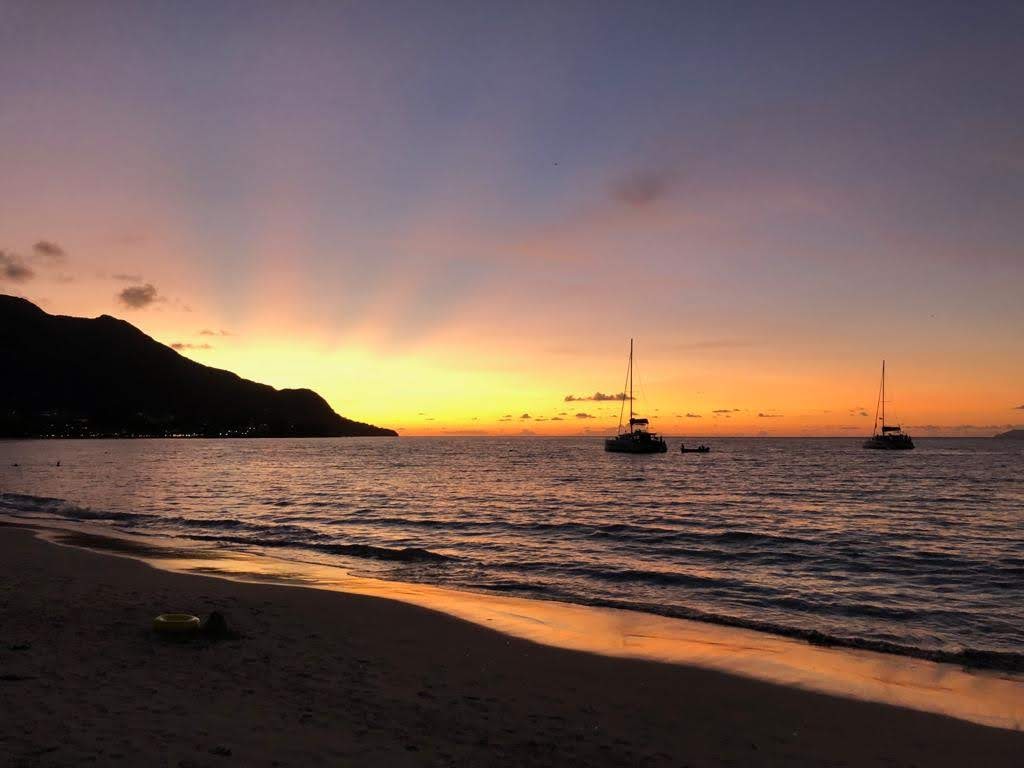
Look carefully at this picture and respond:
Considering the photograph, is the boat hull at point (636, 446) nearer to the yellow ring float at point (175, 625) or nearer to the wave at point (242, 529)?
the wave at point (242, 529)

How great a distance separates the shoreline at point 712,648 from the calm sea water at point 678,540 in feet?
3.55

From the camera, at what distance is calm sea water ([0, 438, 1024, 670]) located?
59.5ft

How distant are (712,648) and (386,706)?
780 cm

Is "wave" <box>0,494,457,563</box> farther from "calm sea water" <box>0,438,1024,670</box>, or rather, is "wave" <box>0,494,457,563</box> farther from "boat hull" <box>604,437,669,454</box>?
"boat hull" <box>604,437,669,454</box>

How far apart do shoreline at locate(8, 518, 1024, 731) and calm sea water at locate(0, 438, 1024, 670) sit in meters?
1.08

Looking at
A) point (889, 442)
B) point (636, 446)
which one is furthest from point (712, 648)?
point (889, 442)

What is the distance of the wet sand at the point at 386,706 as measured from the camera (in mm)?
7656

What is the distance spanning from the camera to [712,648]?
46.5 feet

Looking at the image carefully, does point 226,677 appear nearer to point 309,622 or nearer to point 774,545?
point 309,622

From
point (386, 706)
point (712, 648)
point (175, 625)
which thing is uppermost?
point (175, 625)

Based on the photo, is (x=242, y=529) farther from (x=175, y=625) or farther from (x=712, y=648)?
(x=712, y=648)

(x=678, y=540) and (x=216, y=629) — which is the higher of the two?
(x=216, y=629)

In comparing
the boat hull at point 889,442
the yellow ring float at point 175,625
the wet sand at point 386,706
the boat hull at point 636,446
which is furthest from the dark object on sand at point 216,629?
the boat hull at point 889,442

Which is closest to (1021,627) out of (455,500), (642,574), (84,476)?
(642,574)
